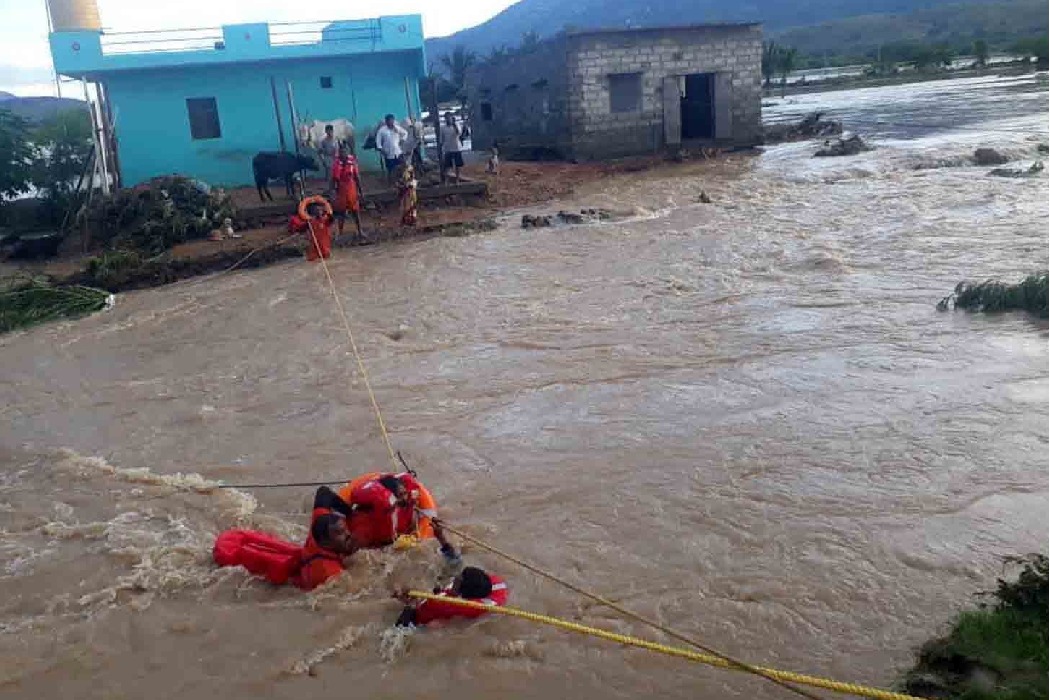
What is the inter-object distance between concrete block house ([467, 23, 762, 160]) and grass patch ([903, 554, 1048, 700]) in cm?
1951

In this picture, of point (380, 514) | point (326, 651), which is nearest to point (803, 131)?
point (380, 514)

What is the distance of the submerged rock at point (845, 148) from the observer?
20.9 meters

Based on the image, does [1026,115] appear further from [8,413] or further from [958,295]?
[8,413]

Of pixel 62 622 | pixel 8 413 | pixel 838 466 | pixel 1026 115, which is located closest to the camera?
pixel 62 622

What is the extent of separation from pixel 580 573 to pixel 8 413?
6256 mm

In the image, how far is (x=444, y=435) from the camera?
7031 mm

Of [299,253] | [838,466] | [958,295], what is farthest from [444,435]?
[299,253]

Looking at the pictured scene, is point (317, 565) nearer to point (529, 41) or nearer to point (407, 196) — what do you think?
point (407, 196)

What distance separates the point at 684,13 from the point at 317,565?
145034 mm

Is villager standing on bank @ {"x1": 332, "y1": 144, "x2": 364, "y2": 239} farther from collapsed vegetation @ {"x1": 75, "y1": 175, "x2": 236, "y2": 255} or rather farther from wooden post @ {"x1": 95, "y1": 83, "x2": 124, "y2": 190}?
wooden post @ {"x1": 95, "y1": 83, "x2": 124, "y2": 190}

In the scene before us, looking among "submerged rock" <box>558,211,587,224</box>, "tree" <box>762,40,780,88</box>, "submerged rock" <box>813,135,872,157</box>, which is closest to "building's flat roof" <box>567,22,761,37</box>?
"submerged rock" <box>813,135,872,157</box>

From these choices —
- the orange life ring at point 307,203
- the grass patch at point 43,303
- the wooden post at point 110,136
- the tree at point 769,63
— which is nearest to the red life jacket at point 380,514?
the orange life ring at point 307,203

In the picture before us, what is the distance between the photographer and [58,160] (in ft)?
61.7

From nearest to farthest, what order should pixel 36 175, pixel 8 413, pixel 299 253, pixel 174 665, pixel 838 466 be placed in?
pixel 174 665 < pixel 838 466 < pixel 8 413 < pixel 299 253 < pixel 36 175
